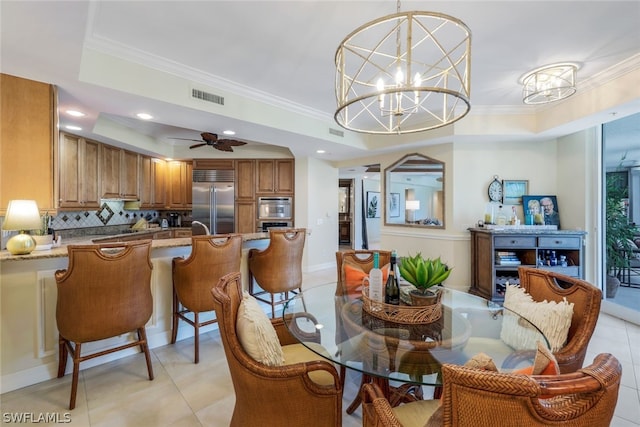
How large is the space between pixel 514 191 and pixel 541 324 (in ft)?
10.8

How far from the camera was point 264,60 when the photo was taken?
267 cm

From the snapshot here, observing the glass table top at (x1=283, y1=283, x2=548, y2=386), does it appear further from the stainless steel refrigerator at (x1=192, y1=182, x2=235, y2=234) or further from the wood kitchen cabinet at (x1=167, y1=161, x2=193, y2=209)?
the wood kitchen cabinet at (x1=167, y1=161, x2=193, y2=209)

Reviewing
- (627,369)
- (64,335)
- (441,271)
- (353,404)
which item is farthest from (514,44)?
(64,335)

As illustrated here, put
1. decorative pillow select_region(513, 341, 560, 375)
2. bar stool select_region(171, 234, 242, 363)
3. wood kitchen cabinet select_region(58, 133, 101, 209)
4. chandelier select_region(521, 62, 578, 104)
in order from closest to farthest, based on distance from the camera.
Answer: decorative pillow select_region(513, 341, 560, 375)
bar stool select_region(171, 234, 242, 363)
chandelier select_region(521, 62, 578, 104)
wood kitchen cabinet select_region(58, 133, 101, 209)

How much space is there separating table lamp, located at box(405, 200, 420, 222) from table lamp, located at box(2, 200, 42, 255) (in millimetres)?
4796

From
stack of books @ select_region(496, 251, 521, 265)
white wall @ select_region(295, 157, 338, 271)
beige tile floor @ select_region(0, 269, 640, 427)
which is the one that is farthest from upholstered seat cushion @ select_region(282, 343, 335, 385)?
white wall @ select_region(295, 157, 338, 271)

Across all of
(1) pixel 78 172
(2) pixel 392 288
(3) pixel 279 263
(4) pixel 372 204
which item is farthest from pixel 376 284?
(4) pixel 372 204

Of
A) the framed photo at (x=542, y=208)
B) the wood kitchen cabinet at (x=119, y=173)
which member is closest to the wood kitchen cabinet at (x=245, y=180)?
the wood kitchen cabinet at (x=119, y=173)

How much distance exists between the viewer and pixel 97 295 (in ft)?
6.36

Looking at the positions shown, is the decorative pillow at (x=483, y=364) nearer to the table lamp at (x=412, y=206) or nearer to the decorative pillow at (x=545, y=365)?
the decorative pillow at (x=545, y=365)

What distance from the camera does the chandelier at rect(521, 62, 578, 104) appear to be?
2777 mm

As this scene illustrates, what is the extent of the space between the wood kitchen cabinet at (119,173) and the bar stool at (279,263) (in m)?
3.04

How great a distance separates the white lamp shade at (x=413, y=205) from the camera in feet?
16.7

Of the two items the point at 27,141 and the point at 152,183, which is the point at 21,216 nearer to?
the point at 27,141
